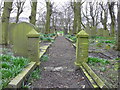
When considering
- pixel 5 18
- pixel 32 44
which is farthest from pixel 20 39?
pixel 5 18

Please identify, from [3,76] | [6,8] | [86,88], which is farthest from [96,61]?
[6,8]

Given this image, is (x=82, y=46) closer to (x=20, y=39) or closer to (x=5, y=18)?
(x=20, y=39)

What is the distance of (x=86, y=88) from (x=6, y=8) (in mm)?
7186

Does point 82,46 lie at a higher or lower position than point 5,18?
lower

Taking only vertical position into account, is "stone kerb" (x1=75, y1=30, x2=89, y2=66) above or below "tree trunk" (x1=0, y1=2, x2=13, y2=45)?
below

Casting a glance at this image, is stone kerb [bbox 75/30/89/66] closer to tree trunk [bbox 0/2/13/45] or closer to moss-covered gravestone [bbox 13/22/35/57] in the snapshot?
moss-covered gravestone [bbox 13/22/35/57]

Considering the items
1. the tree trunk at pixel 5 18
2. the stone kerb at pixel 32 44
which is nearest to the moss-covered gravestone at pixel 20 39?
the stone kerb at pixel 32 44

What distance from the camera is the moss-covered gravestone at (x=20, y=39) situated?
6344 millimetres

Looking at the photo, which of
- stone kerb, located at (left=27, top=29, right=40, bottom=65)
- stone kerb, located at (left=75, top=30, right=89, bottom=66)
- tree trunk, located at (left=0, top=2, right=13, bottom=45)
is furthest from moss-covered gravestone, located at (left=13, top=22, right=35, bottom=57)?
tree trunk, located at (left=0, top=2, right=13, bottom=45)

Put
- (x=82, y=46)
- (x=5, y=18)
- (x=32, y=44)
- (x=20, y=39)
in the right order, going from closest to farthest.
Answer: (x=82, y=46) < (x=32, y=44) < (x=20, y=39) < (x=5, y=18)

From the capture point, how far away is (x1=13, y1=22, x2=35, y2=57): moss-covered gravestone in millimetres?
6344

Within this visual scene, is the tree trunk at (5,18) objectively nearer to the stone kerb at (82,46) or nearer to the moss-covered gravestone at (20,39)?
the moss-covered gravestone at (20,39)

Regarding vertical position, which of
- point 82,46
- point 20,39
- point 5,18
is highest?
point 5,18

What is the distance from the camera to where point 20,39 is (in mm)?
6461
